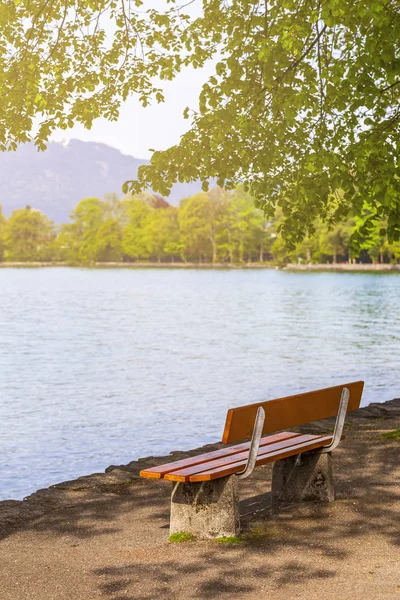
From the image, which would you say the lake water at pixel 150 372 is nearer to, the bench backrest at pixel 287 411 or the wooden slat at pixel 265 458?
the wooden slat at pixel 265 458

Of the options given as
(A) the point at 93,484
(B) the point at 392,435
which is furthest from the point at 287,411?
(B) the point at 392,435

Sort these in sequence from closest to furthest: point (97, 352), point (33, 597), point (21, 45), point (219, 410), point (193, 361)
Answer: point (33, 597)
point (21, 45)
point (219, 410)
point (193, 361)
point (97, 352)

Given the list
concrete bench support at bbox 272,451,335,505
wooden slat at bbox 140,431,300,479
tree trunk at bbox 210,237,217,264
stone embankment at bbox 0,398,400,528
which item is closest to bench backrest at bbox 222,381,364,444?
wooden slat at bbox 140,431,300,479

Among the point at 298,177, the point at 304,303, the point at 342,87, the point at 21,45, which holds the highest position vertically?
the point at 21,45

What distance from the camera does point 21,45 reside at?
13.0 metres

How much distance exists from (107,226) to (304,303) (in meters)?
136

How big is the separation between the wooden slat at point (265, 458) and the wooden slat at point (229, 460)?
0.05m

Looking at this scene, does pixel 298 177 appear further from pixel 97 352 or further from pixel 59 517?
pixel 97 352

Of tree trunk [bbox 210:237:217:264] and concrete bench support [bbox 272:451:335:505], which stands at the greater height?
tree trunk [bbox 210:237:217:264]

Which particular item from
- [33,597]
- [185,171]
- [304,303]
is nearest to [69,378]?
[185,171]

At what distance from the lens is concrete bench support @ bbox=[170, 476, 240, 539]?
Result: 6750 mm

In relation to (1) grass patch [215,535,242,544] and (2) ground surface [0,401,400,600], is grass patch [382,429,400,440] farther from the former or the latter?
(1) grass patch [215,535,242,544]

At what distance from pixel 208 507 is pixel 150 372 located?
65.8 feet

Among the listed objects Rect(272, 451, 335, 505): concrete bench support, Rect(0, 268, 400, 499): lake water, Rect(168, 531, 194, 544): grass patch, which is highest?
Rect(272, 451, 335, 505): concrete bench support
